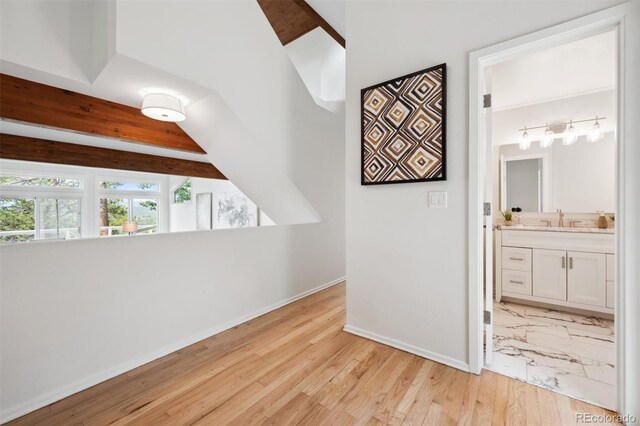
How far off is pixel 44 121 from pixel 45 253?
977 millimetres

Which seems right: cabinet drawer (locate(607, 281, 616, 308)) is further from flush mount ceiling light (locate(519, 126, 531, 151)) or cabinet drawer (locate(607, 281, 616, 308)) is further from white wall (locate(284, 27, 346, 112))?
white wall (locate(284, 27, 346, 112))

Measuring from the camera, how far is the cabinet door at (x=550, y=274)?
2.80 metres

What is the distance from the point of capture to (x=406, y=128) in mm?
2043

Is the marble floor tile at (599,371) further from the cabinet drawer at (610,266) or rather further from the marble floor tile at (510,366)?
the cabinet drawer at (610,266)

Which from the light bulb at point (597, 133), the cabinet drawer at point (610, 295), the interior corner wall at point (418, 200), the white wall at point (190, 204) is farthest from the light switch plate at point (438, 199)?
the white wall at point (190, 204)

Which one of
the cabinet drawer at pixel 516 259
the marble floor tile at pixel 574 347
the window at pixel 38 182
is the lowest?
the marble floor tile at pixel 574 347

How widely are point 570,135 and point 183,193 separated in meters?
8.24

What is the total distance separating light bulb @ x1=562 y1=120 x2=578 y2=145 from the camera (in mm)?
3094

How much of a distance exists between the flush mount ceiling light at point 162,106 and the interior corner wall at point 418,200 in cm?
141

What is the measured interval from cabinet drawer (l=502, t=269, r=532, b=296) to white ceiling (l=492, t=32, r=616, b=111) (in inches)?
81.0

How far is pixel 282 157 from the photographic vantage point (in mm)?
2887

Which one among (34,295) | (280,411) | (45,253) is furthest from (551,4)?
(34,295)

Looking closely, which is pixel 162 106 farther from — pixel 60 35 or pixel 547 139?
A: pixel 547 139

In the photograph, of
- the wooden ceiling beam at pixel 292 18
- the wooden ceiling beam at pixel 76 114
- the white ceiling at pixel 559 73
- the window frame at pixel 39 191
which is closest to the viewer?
the wooden ceiling beam at pixel 76 114
